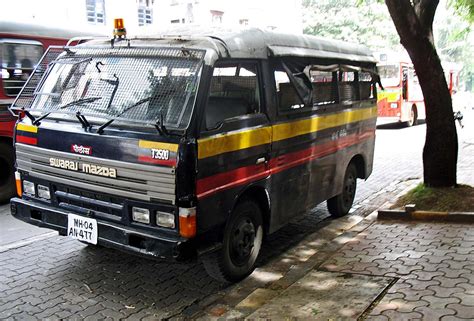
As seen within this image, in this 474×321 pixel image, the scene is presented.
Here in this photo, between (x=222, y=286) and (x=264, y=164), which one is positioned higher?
(x=264, y=164)

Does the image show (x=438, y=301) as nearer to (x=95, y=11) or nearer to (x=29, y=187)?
(x=29, y=187)

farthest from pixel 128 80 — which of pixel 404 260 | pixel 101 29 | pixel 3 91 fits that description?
pixel 101 29

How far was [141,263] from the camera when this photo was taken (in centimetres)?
A: 497

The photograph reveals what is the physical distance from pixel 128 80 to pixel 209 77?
774 mm

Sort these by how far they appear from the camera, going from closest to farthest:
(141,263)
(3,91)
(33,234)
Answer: (141,263) → (33,234) → (3,91)

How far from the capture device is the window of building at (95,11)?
2023 cm

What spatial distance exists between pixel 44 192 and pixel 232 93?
1.93 m

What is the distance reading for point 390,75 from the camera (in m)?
19.3

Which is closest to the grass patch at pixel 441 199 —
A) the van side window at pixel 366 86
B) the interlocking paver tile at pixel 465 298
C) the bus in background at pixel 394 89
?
the van side window at pixel 366 86

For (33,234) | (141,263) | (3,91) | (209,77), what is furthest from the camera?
(3,91)

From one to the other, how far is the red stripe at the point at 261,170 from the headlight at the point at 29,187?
179 centimetres

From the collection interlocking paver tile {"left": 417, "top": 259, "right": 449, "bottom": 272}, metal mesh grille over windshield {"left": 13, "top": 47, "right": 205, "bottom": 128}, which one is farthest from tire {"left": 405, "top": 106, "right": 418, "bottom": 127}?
metal mesh grille over windshield {"left": 13, "top": 47, "right": 205, "bottom": 128}

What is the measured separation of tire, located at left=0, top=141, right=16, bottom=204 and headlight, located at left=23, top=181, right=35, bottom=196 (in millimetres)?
3336

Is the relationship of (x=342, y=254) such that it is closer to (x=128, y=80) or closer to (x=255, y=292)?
(x=255, y=292)
